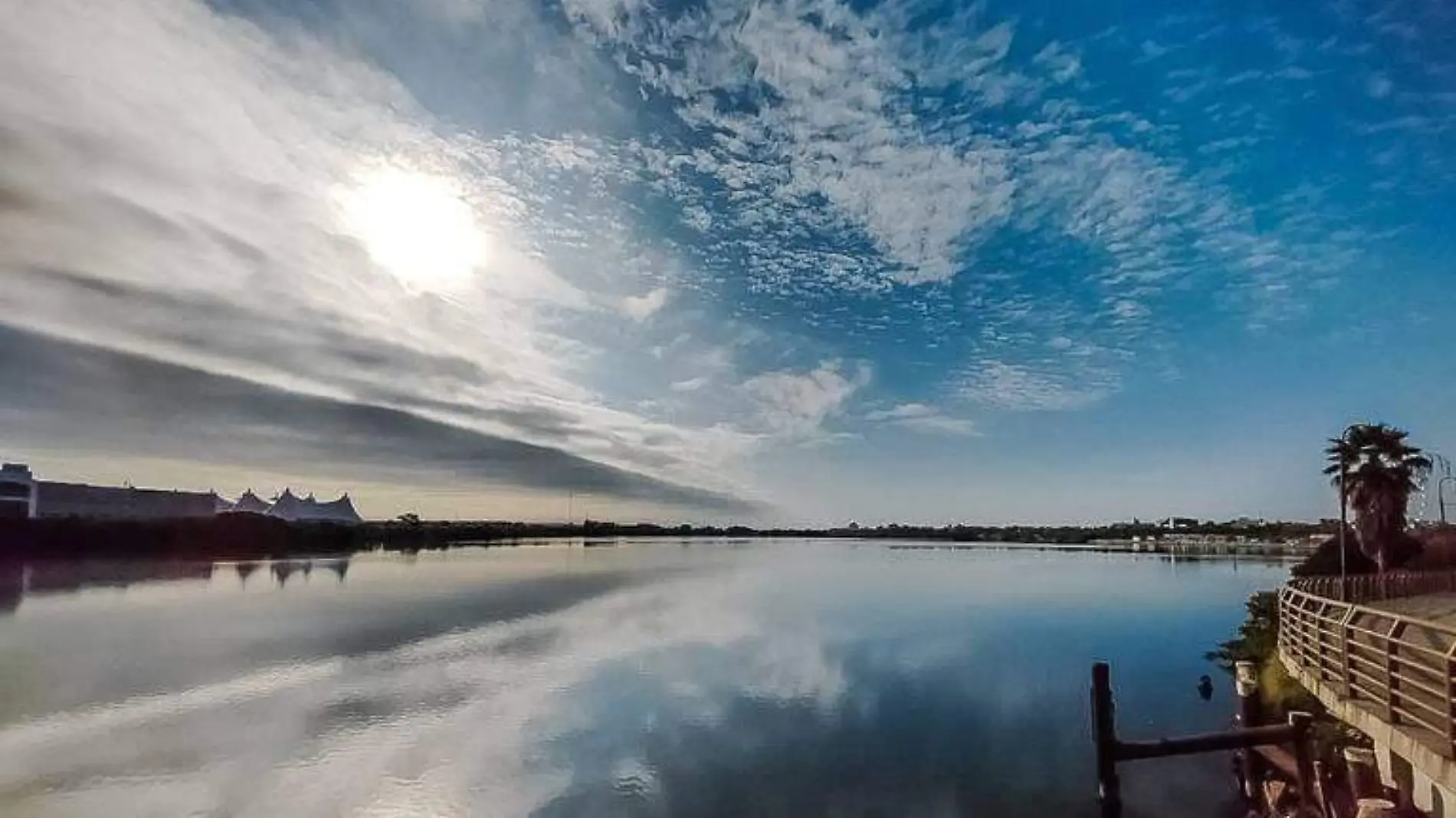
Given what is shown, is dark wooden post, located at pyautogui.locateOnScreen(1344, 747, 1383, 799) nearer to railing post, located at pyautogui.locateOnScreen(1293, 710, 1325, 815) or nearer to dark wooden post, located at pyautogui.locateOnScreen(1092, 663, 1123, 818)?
railing post, located at pyautogui.locateOnScreen(1293, 710, 1325, 815)

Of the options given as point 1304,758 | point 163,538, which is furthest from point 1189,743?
point 163,538

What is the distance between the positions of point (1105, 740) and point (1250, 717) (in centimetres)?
662

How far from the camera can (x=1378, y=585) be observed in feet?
99.4

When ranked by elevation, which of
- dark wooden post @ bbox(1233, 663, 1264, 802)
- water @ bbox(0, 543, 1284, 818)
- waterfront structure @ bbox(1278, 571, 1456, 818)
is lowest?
water @ bbox(0, 543, 1284, 818)

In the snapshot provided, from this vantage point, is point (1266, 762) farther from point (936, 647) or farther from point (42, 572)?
point (42, 572)

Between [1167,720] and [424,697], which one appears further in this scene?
[424,697]

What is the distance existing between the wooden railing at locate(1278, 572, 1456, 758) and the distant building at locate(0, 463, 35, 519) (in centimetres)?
17547

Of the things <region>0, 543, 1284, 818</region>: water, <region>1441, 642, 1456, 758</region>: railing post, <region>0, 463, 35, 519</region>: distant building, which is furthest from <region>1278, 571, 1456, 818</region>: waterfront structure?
<region>0, 463, 35, 519</region>: distant building

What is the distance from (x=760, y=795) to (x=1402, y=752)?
59.2ft

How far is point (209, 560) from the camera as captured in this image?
135 meters

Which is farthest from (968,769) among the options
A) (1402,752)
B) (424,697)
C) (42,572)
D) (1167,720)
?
(42,572)

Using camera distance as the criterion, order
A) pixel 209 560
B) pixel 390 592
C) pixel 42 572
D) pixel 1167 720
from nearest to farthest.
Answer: pixel 1167 720, pixel 390 592, pixel 42 572, pixel 209 560

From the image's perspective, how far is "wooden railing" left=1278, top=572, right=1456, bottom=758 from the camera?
1179cm

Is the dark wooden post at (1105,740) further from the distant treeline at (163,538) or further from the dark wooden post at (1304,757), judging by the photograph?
the distant treeline at (163,538)
